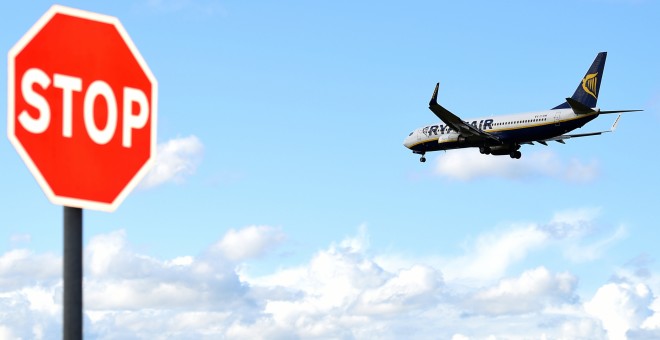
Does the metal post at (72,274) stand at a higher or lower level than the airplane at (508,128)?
lower

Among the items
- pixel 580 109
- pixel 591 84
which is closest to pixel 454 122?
pixel 580 109

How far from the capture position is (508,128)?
317 ft

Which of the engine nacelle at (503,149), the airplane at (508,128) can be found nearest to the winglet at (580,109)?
the airplane at (508,128)

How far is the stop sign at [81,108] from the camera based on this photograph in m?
5.98

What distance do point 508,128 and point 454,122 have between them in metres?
4.99

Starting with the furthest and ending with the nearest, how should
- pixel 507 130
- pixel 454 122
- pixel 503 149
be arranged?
1. pixel 503 149
2. pixel 507 130
3. pixel 454 122

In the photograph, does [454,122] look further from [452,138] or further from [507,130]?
[507,130]

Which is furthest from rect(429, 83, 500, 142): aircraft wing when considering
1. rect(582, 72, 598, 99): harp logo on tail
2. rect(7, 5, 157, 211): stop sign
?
rect(7, 5, 157, 211): stop sign

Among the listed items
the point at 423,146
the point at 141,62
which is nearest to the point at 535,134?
the point at 423,146

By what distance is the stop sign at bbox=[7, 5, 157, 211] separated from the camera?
A: 19.6 ft

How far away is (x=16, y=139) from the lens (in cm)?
593

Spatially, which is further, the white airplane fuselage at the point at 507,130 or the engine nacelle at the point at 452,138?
the engine nacelle at the point at 452,138

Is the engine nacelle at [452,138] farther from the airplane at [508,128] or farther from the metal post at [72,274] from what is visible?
the metal post at [72,274]

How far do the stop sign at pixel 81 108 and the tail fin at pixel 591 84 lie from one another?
99923 millimetres
